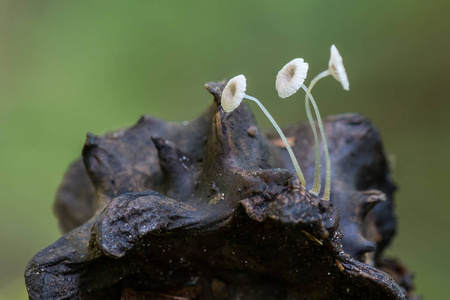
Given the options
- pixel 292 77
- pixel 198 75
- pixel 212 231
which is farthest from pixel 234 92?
pixel 198 75

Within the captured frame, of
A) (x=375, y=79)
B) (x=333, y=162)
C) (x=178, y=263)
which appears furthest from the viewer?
(x=375, y=79)

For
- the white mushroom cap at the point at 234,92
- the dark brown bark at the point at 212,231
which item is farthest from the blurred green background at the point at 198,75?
the white mushroom cap at the point at 234,92

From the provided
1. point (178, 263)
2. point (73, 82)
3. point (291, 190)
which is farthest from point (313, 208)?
point (73, 82)

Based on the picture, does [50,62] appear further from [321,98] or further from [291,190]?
[291,190]

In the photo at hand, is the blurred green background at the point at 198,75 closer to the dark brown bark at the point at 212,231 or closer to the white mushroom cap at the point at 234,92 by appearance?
the dark brown bark at the point at 212,231

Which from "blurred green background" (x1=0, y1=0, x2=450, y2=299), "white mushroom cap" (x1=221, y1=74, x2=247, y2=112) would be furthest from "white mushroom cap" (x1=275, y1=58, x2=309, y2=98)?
"blurred green background" (x1=0, y1=0, x2=450, y2=299)

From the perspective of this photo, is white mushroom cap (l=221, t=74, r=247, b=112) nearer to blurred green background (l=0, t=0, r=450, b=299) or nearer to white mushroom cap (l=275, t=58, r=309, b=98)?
white mushroom cap (l=275, t=58, r=309, b=98)
